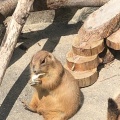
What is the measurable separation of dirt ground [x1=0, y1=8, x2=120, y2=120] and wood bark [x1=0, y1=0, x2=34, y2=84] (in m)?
0.43

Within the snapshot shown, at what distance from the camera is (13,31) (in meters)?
5.41

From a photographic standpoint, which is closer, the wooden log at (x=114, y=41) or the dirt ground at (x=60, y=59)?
the dirt ground at (x=60, y=59)

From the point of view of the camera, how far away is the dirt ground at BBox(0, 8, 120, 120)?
4.89m

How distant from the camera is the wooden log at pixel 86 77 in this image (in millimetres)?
5152

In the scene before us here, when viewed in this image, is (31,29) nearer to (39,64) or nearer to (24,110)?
(24,110)

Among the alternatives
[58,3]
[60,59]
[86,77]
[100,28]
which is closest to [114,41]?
[100,28]

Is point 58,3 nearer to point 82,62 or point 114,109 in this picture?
point 82,62

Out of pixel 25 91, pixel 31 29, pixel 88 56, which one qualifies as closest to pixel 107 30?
pixel 88 56

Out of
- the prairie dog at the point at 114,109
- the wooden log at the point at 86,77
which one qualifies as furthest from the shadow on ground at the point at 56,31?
the prairie dog at the point at 114,109

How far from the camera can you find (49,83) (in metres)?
4.43

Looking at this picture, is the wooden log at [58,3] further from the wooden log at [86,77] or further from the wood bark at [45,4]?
the wooden log at [86,77]

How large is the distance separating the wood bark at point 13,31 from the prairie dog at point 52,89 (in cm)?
65

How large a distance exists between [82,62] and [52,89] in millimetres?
884

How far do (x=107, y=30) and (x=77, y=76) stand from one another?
717mm
